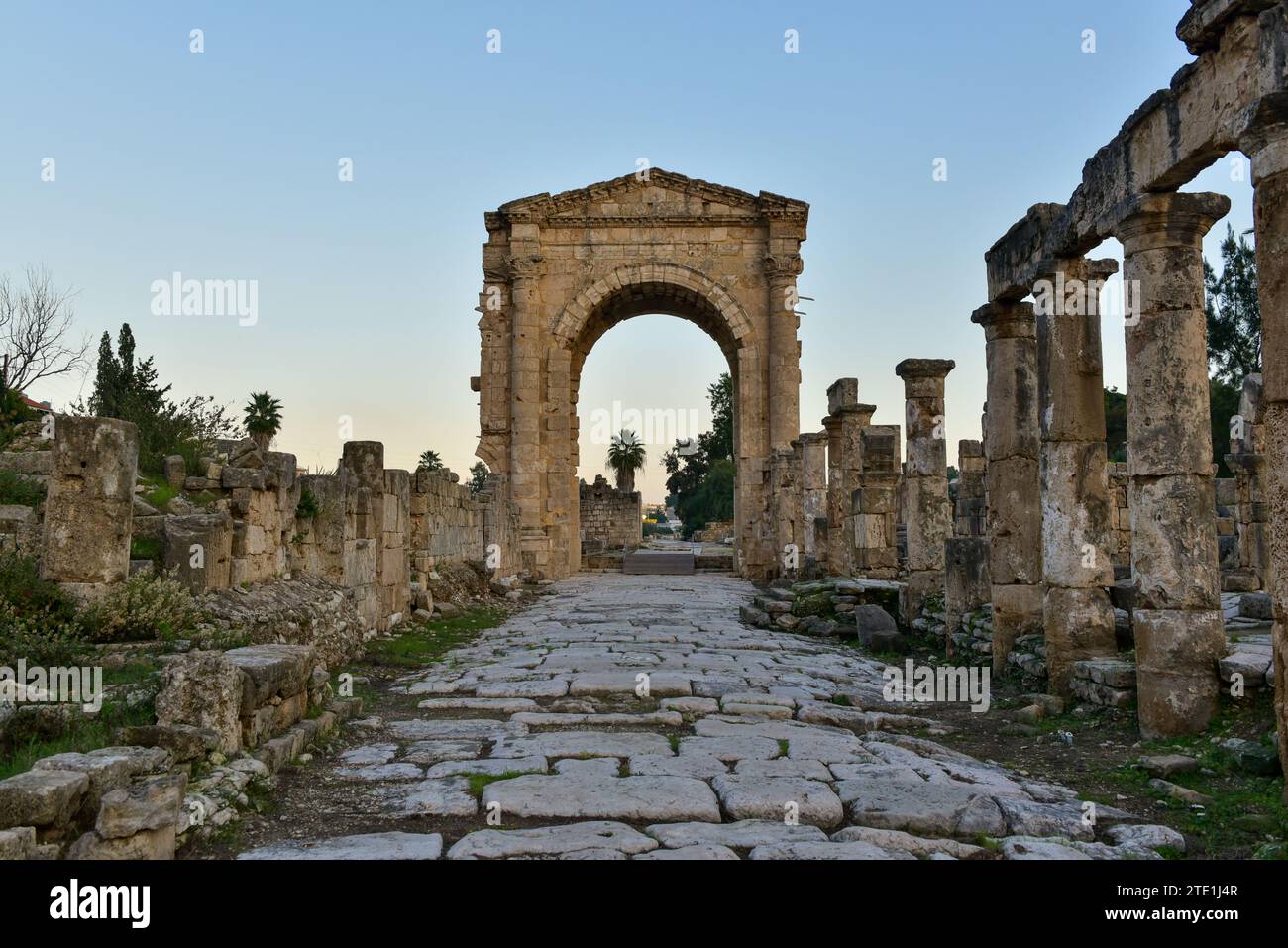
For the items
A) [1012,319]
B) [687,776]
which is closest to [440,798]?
[687,776]

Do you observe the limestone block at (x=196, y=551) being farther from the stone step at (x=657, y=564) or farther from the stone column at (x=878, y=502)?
the stone step at (x=657, y=564)

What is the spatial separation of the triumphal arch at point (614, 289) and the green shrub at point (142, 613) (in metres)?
17.7

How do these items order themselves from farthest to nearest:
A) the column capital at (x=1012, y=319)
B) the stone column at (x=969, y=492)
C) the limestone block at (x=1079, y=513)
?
1. the stone column at (x=969, y=492)
2. the column capital at (x=1012, y=319)
3. the limestone block at (x=1079, y=513)

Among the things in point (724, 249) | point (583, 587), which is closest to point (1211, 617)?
point (583, 587)

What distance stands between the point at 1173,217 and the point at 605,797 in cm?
537

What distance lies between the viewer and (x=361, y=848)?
423 cm

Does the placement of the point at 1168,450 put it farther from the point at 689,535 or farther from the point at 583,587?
the point at 689,535

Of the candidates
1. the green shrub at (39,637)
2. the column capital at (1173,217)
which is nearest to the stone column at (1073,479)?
the column capital at (1173,217)

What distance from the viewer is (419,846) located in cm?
424

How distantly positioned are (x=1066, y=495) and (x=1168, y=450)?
1523 mm

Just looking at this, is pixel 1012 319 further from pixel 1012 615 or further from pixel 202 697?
pixel 202 697

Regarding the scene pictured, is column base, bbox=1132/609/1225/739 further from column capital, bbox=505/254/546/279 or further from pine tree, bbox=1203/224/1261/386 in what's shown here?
pine tree, bbox=1203/224/1261/386

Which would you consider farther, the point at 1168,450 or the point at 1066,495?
the point at 1066,495

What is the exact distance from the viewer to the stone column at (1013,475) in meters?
9.47
